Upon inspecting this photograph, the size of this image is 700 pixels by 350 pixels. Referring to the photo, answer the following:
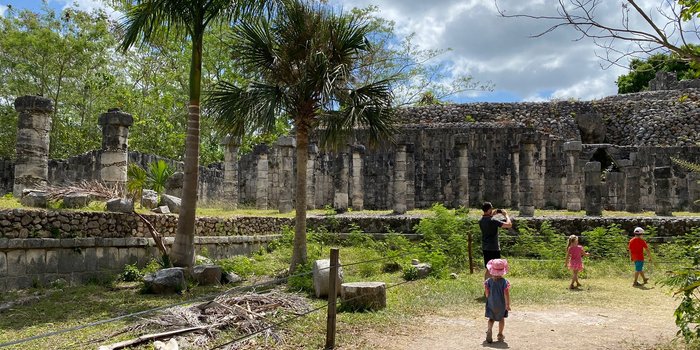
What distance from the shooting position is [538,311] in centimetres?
848

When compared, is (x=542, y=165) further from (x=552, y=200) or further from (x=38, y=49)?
(x=38, y=49)

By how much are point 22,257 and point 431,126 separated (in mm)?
18397

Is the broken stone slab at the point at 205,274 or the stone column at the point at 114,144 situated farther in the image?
the stone column at the point at 114,144

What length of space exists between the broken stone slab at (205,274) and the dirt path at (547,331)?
4.09 m

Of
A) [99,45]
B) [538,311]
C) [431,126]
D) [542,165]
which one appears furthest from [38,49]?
[538,311]

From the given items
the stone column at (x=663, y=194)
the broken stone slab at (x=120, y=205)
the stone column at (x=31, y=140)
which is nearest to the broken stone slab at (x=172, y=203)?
the broken stone slab at (x=120, y=205)

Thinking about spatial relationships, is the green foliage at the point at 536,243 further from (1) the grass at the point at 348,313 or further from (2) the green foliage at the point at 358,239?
(2) the green foliage at the point at 358,239

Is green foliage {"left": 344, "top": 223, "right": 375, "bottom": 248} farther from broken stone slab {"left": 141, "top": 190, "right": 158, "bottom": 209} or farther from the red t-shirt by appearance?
the red t-shirt

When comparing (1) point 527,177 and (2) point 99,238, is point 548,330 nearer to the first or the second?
(2) point 99,238

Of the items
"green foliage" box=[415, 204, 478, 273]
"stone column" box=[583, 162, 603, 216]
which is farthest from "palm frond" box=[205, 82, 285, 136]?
"stone column" box=[583, 162, 603, 216]

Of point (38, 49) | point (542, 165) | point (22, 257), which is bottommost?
point (22, 257)

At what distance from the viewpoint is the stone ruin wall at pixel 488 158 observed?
69.8 ft

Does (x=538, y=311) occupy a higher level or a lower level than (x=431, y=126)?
lower

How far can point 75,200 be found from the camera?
35.6 ft
